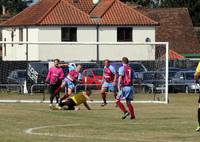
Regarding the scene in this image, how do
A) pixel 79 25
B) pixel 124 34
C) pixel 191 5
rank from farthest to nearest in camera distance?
pixel 191 5, pixel 124 34, pixel 79 25

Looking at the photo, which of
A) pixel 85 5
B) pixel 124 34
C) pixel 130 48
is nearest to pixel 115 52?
pixel 130 48

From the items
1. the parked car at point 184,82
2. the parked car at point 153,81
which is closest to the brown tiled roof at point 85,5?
the parked car at point 184,82

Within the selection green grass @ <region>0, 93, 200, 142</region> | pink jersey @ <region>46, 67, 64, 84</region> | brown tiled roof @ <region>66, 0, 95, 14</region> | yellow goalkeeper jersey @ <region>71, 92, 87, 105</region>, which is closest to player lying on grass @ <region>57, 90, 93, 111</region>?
yellow goalkeeper jersey @ <region>71, 92, 87, 105</region>

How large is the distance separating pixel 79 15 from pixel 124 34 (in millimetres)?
4686

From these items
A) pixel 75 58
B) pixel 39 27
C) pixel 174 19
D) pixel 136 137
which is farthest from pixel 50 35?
pixel 136 137

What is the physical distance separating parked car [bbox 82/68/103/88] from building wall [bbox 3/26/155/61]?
129 inches

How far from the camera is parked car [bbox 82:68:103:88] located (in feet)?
152

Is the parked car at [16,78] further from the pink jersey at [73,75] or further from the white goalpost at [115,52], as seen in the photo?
the pink jersey at [73,75]

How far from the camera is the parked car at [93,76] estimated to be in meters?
46.3

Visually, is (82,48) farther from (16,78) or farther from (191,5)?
(191,5)

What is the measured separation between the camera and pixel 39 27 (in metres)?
68.9

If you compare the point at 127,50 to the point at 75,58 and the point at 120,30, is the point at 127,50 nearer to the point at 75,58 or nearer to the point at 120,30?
the point at 75,58

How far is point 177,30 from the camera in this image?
278 ft

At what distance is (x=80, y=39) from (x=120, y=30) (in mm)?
4352
